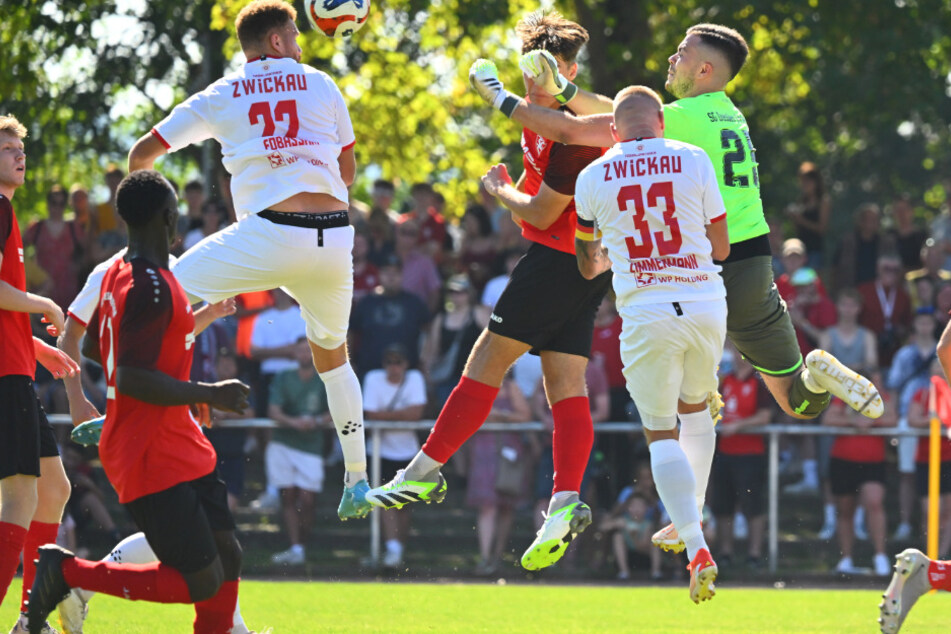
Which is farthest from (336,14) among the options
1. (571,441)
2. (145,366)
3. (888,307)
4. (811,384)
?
(888,307)

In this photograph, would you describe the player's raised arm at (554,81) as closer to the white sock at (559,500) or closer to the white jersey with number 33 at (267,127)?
the white jersey with number 33 at (267,127)

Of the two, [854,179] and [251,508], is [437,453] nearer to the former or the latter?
[251,508]

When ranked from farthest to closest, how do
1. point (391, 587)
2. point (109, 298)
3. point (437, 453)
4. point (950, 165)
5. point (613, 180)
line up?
point (950, 165), point (391, 587), point (437, 453), point (613, 180), point (109, 298)

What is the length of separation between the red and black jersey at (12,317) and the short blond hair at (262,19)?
1.59 metres

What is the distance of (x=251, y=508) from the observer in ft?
44.2

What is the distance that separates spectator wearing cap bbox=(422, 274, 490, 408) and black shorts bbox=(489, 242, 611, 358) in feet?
20.7

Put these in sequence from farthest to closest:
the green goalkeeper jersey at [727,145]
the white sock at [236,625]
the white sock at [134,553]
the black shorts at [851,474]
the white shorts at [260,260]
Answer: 1. the black shorts at [851,474]
2. the green goalkeeper jersey at [727,145]
3. the white shorts at [260,260]
4. the white sock at [134,553]
5. the white sock at [236,625]

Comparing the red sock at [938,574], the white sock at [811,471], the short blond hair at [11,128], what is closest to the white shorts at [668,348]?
the red sock at [938,574]

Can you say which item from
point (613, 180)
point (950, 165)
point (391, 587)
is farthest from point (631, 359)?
point (950, 165)

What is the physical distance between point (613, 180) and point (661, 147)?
0.99 ft

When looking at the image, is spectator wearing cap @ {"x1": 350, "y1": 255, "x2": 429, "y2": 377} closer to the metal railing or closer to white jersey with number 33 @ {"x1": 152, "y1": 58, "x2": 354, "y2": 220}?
the metal railing

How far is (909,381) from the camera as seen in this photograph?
13.6 m

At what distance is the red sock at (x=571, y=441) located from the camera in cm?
806

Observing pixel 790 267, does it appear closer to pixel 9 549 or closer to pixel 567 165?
pixel 567 165
